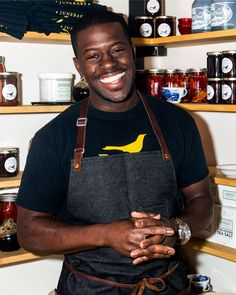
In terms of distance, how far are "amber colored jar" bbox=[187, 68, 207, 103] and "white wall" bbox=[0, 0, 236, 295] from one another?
17 cm

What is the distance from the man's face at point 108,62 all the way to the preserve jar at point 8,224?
655mm

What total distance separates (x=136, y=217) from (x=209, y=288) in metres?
0.93

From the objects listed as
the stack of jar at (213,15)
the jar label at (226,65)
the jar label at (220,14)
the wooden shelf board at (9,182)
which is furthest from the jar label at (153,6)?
the wooden shelf board at (9,182)

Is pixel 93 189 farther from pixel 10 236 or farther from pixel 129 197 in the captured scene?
pixel 10 236

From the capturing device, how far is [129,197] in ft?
5.10

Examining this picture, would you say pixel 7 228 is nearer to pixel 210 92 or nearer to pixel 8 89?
pixel 8 89

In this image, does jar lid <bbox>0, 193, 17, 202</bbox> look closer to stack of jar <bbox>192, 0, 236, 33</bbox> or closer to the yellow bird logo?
the yellow bird logo

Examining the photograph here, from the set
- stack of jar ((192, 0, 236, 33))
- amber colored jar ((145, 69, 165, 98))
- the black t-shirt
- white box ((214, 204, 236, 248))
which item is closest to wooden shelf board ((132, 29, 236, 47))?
stack of jar ((192, 0, 236, 33))

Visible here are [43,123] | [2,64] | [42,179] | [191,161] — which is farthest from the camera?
[43,123]

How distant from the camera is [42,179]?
1.49 metres

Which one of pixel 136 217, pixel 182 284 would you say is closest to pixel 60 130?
pixel 136 217

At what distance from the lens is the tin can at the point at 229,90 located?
1914 mm

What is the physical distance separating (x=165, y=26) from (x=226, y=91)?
491mm

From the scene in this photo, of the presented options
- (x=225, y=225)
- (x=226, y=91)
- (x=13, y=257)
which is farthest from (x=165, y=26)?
A: (x=13, y=257)
